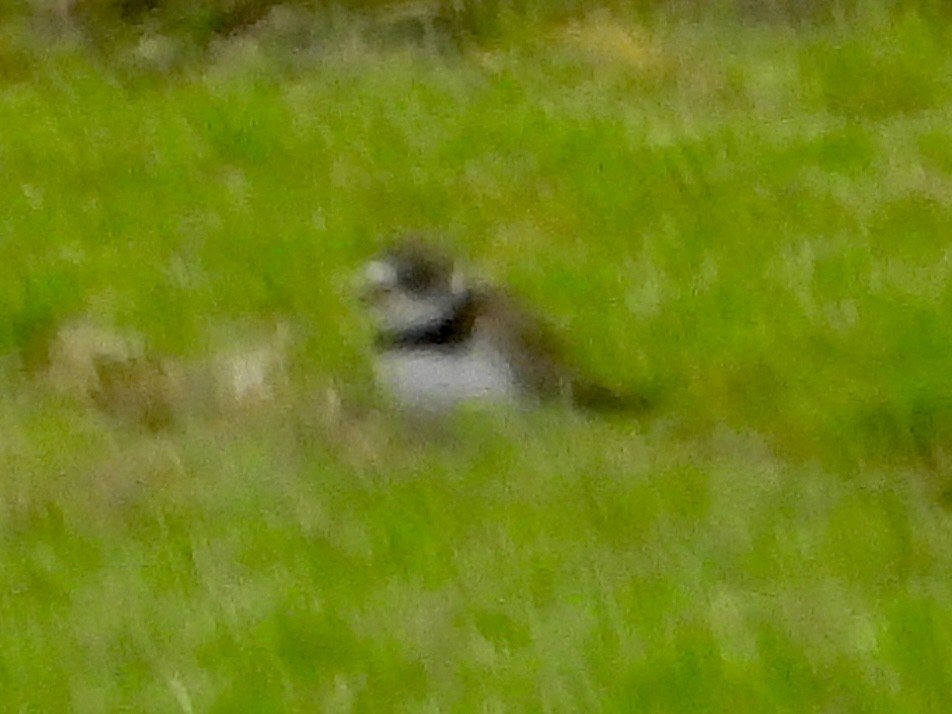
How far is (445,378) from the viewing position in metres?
8.48

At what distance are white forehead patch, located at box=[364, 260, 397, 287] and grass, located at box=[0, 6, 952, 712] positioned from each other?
277 mm

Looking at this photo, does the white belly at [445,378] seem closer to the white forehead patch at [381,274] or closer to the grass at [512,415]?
the grass at [512,415]

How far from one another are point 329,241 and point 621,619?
171 inches

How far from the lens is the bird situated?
841 centimetres

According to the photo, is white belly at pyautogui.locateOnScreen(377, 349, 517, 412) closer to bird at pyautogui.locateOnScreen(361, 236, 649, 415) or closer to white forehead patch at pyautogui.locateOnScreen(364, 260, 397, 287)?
bird at pyautogui.locateOnScreen(361, 236, 649, 415)

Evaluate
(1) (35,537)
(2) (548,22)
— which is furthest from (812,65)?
(1) (35,537)

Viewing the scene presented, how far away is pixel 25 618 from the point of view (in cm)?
644

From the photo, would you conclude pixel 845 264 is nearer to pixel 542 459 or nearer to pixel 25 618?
pixel 542 459

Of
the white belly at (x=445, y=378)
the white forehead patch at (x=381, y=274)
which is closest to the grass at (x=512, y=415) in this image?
the white belly at (x=445, y=378)

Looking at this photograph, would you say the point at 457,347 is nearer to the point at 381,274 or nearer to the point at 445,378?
the point at 445,378

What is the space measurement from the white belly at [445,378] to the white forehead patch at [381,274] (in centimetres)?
40

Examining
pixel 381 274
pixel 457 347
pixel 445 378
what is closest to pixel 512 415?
pixel 445 378

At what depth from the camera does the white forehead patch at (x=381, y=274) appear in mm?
8930

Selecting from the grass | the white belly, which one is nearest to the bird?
the white belly
